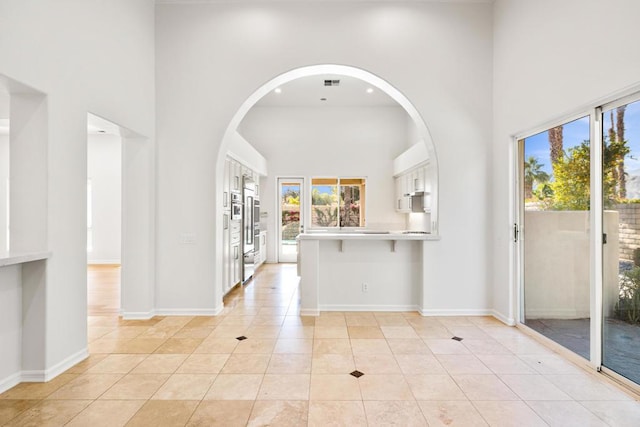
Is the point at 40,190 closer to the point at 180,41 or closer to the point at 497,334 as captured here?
the point at 180,41

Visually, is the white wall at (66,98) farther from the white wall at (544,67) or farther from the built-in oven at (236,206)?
the white wall at (544,67)

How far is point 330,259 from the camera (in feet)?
14.9

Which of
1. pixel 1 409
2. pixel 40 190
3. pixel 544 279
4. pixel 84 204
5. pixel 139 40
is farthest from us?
pixel 139 40

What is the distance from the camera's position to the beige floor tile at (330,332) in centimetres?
361

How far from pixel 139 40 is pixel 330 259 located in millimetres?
3501

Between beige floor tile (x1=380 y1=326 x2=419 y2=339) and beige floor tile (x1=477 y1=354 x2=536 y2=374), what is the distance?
0.71 metres

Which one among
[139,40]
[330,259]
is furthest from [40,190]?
[330,259]

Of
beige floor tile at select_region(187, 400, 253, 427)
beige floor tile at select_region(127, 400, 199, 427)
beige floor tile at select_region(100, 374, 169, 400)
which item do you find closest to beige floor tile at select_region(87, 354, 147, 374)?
beige floor tile at select_region(100, 374, 169, 400)

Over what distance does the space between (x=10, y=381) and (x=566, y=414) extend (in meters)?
3.93

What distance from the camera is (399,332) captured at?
3.73 metres

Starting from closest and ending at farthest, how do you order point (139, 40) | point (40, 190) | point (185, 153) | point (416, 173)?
point (40, 190) < point (139, 40) < point (185, 153) < point (416, 173)

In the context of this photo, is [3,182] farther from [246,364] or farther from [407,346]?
[407,346]

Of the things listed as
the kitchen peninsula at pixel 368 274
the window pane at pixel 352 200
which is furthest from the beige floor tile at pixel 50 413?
the window pane at pixel 352 200

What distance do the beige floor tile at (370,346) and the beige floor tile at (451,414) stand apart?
2.84 feet
